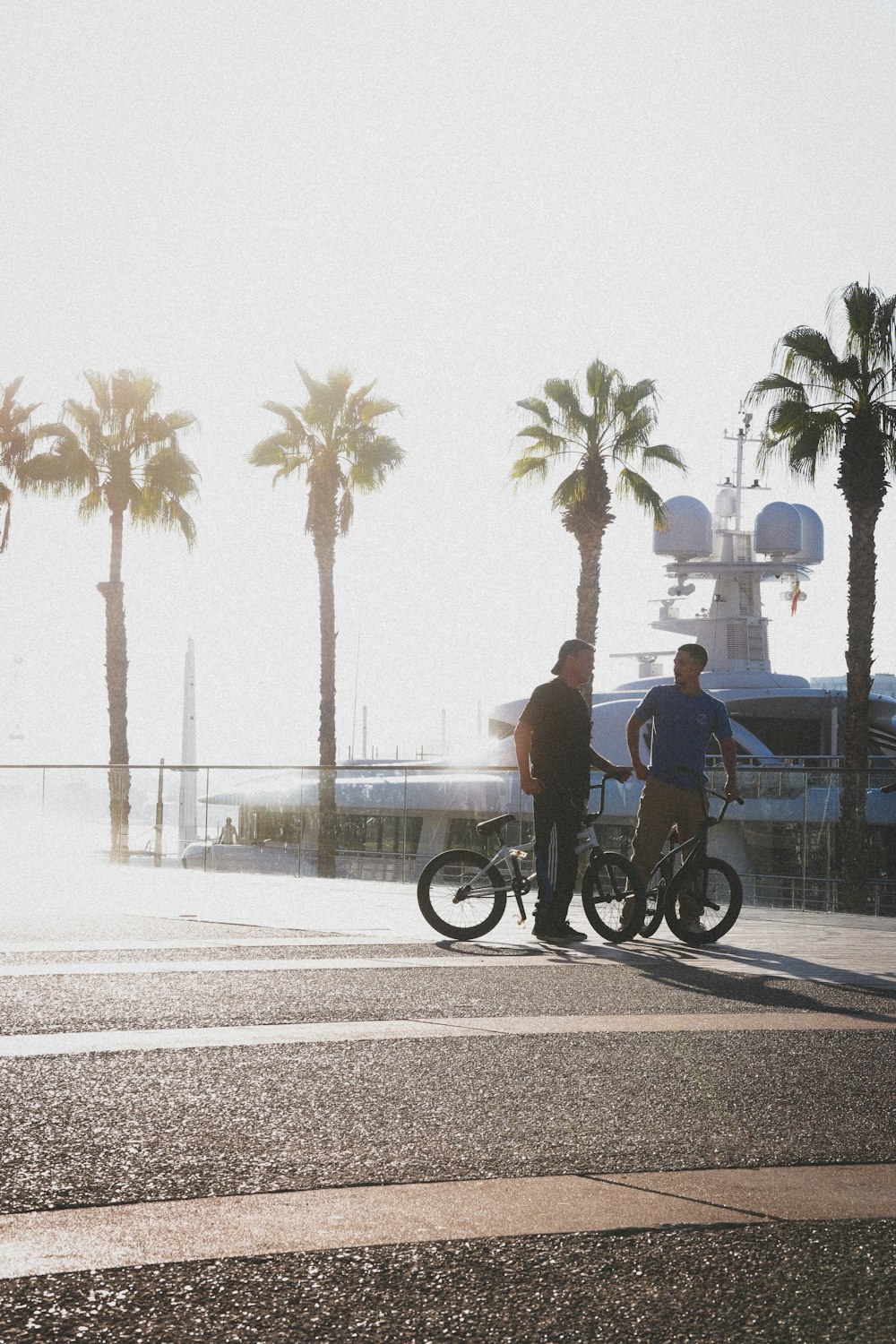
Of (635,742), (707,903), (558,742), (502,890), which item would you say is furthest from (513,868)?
(707,903)

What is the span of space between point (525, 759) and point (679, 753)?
1.00 metres

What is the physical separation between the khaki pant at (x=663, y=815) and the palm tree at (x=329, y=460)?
22.3m

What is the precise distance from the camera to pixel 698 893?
356 inches

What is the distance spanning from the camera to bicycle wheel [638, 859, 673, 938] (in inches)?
353

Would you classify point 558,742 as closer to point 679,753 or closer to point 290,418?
point 679,753

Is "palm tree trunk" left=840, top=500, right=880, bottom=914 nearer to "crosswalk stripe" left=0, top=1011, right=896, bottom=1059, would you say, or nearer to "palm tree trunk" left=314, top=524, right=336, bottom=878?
"palm tree trunk" left=314, top=524, right=336, bottom=878

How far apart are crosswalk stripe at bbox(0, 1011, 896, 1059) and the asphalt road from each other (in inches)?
2.6

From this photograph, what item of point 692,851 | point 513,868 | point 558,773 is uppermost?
point 558,773

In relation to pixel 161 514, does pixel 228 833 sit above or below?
below

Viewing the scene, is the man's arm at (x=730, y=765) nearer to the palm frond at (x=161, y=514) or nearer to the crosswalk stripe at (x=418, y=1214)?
the crosswalk stripe at (x=418, y=1214)

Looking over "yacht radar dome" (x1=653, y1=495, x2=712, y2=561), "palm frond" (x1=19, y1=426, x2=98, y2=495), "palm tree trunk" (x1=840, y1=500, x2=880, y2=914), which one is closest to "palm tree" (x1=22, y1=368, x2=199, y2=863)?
"palm frond" (x1=19, y1=426, x2=98, y2=495)

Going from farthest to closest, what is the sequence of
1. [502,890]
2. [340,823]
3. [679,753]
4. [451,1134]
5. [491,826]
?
1. [340,823]
2. [491,826]
3. [679,753]
4. [502,890]
5. [451,1134]

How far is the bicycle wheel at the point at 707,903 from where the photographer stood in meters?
8.99

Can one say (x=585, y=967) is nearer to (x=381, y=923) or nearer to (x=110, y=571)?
(x=381, y=923)
